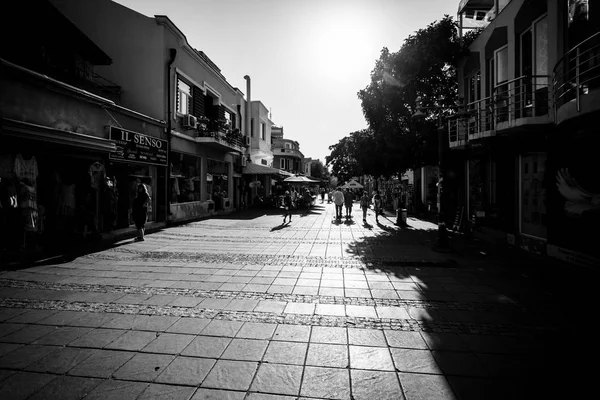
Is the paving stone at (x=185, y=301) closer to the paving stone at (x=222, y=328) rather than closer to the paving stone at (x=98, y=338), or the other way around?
the paving stone at (x=222, y=328)

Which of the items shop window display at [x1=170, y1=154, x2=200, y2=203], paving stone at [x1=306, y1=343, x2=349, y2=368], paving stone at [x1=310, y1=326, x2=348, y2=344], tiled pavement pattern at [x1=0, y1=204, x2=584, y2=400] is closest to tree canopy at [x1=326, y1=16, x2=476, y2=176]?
tiled pavement pattern at [x1=0, y1=204, x2=584, y2=400]

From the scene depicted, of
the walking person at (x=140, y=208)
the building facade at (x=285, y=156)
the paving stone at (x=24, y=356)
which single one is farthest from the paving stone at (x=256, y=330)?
the building facade at (x=285, y=156)

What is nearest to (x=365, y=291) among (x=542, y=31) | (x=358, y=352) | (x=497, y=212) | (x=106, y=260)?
(x=358, y=352)

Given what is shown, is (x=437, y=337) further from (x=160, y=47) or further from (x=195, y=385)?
(x=160, y=47)

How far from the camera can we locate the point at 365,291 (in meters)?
5.48

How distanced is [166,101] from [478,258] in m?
13.3

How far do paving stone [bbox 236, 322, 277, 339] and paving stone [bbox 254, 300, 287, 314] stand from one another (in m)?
0.47

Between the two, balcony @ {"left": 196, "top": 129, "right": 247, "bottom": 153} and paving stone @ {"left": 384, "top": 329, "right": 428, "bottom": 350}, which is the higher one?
balcony @ {"left": 196, "top": 129, "right": 247, "bottom": 153}

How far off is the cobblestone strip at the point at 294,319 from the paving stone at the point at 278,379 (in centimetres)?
105

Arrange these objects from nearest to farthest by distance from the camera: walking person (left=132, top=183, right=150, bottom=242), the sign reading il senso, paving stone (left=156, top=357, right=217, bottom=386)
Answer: paving stone (left=156, top=357, right=217, bottom=386) → walking person (left=132, top=183, right=150, bottom=242) → the sign reading il senso

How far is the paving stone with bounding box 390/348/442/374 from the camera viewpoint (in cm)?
306

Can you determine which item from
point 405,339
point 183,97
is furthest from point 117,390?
point 183,97

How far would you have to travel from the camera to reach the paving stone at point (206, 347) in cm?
333

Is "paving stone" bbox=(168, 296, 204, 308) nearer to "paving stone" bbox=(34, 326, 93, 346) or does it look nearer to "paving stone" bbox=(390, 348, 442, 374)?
"paving stone" bbox=(34, 326, 93, 346)
